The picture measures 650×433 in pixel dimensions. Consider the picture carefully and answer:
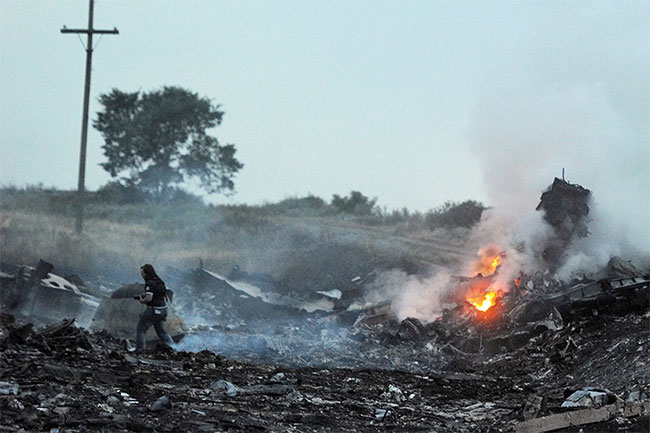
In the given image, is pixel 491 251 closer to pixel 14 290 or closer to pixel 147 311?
pixel 147 311

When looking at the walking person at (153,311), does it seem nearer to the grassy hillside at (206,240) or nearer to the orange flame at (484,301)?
the orange flame at (484,301)

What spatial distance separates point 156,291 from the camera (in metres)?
13.8

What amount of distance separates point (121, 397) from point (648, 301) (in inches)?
393

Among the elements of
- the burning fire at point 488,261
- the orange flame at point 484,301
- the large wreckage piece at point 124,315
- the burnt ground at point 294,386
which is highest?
the burning fire at point 488,261

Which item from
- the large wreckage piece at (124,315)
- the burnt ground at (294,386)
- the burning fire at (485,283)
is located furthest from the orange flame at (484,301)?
the large wreckage piece at (124,315)

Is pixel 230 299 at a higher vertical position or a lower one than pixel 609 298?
lower

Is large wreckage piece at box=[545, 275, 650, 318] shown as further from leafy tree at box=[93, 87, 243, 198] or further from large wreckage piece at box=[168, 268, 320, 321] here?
leafy tree at box=[93, 87, 243, 198]

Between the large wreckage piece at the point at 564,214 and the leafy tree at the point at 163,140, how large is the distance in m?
28.0

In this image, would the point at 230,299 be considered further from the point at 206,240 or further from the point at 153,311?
the point at 206,240

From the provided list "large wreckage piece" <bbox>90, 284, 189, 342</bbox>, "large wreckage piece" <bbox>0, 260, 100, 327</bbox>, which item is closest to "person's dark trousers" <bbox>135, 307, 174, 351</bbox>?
"large wreckage piece" <bbox>90, 284, 189, 342</bbox>

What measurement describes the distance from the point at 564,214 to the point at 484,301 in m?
2.86

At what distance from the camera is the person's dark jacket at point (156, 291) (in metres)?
13.8

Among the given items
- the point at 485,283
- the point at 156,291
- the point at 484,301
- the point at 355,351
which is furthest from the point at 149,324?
the point at 485,283

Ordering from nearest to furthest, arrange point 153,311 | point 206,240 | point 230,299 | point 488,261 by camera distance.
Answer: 1. point 153,311
2. point 488,261
3. point 230,299
4. point 206,240
